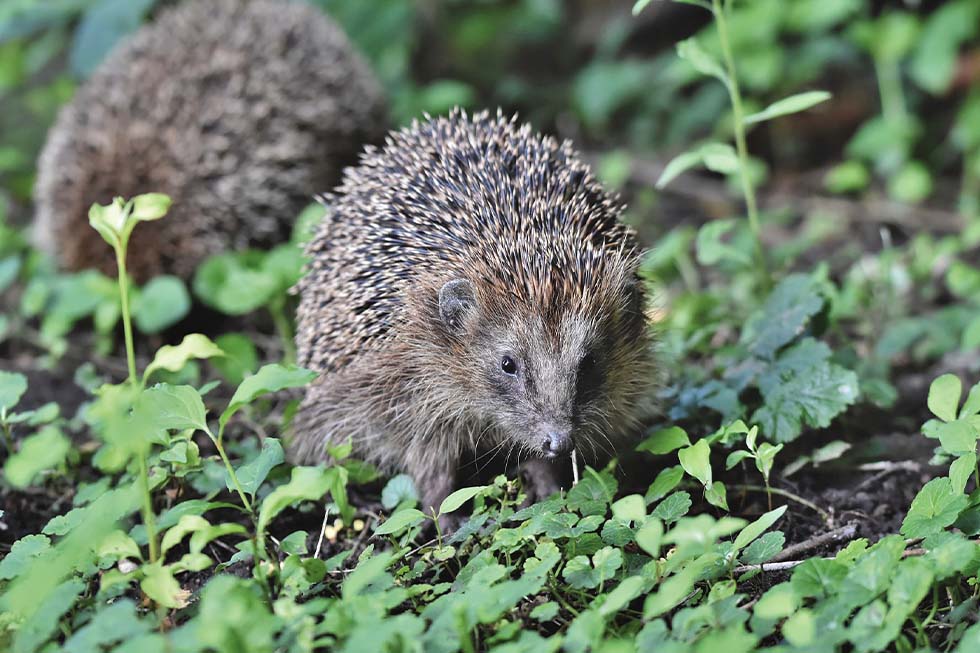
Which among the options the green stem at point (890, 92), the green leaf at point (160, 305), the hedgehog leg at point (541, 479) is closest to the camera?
the hedgehog leg at point (541, 479)

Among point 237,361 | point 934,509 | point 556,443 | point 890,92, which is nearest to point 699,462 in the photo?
point 556,443

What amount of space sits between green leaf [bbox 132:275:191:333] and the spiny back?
55.7 inches

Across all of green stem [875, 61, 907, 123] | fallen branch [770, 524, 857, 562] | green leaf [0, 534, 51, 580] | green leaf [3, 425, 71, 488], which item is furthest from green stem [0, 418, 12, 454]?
green stem [875, 61, 907, 123]

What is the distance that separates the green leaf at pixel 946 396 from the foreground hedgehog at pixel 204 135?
15.3ft

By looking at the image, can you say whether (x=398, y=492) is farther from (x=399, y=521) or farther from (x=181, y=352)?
(x=181, y=352)

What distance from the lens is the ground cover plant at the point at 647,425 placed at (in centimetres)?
336

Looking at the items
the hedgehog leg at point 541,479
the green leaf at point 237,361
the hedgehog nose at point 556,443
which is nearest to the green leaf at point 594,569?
the hedgehog nose at point 556,443

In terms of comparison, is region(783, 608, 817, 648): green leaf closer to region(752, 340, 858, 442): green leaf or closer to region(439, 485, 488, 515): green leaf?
region(439, 485, 488, 515): green leaf

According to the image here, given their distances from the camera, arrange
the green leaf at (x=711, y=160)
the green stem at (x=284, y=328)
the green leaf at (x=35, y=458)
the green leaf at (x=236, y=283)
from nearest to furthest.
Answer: the green leaf at (x=35, y=458) → the green leaf at (x=711, y=160) → the green leaf at (x=236, y=283) → the green stem at (x=284, y=328)

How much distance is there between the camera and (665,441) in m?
4.49

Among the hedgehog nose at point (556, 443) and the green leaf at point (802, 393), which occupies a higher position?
the hedgehog nose at point (556, 443)

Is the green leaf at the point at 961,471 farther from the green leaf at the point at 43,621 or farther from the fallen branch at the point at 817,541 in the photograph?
the green leaf at the point at 43,621

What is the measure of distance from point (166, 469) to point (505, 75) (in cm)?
683

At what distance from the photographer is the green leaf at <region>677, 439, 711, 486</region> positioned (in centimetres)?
403
